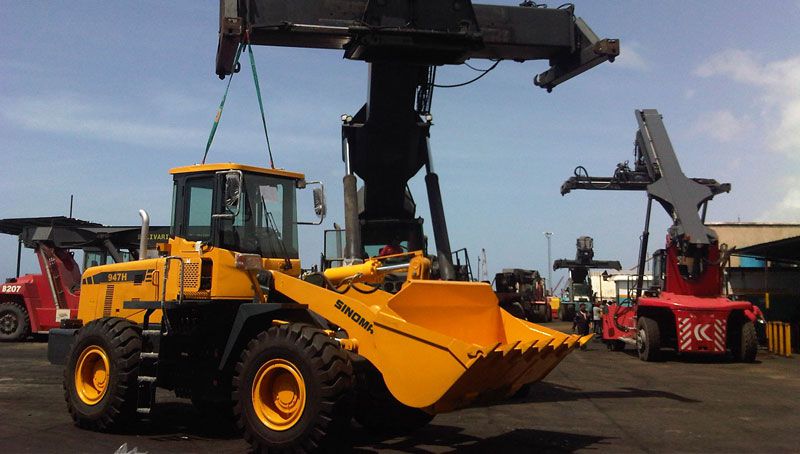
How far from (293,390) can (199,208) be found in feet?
8.77

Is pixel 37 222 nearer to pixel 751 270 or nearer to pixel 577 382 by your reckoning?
pixel 577 382

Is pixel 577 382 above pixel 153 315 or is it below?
below

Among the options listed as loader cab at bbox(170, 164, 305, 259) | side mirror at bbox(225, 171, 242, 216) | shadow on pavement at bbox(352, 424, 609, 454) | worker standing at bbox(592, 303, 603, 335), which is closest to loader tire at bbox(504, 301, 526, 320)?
shadow on pavement at bbox(352, 424, 609, 454)

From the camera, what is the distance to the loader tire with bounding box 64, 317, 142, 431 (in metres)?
7.77

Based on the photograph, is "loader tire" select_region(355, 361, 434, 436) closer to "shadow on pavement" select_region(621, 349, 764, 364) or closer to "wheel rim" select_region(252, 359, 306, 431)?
"wheel rim" select_region(252, 359, 306, 431)

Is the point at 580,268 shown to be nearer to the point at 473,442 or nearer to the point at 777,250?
the point at 777,250

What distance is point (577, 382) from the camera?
1344 centimetres

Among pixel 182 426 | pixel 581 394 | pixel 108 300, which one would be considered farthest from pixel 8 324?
pixel 581 394

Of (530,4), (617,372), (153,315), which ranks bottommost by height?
(617,372)

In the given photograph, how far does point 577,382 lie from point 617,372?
7.67 ft

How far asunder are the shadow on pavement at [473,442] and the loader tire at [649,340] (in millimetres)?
10480

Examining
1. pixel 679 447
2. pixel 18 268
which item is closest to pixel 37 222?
pixel 18 268

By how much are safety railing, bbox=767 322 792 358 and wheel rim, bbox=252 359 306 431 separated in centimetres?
1749

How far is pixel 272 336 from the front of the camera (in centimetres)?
659
